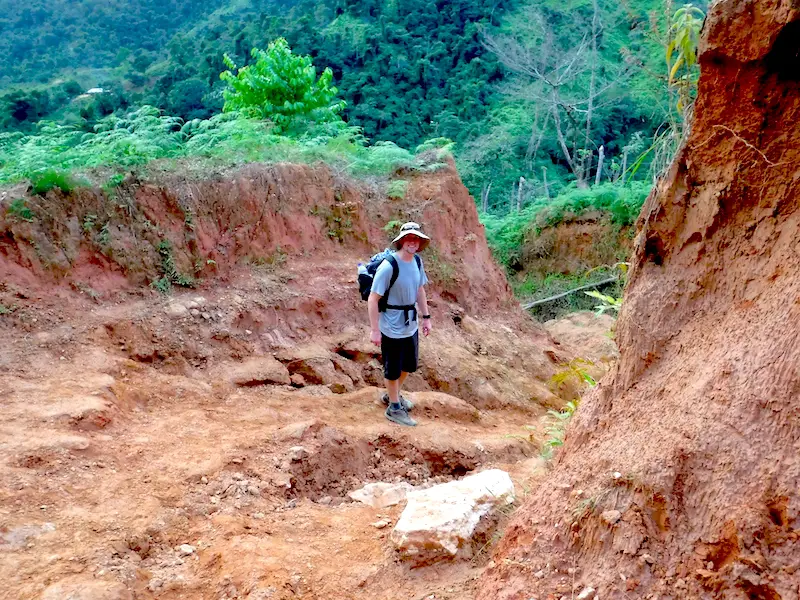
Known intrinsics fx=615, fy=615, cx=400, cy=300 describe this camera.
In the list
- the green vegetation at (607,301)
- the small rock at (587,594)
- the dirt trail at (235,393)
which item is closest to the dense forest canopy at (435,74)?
the dirt trail at (235,393)

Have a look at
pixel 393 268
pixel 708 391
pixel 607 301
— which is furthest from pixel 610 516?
pixel 393 268

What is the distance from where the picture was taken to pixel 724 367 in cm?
239

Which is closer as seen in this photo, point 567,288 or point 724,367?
point 724,367

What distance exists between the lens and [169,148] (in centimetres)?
809

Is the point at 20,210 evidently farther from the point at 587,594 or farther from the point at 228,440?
the point at 587,594

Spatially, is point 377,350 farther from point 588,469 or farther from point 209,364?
point 588,469

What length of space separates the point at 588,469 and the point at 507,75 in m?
30.7

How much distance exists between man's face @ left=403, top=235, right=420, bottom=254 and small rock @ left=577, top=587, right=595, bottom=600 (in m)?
3.44

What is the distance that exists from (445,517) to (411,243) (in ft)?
8.78

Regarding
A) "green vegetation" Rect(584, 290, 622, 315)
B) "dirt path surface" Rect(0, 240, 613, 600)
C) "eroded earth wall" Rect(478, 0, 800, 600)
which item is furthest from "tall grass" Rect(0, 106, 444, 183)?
"eroded earth wall" Rect(478, 0, 800, 600)

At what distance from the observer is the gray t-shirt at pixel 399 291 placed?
5.25 m

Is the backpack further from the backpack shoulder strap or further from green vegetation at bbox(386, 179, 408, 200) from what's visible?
green vegetation at bbox(386, 179, 408, 200)

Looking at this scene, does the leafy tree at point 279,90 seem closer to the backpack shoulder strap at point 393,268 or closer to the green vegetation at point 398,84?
the green vegetation at point 398,84

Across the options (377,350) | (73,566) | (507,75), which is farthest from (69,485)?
(507,75)
